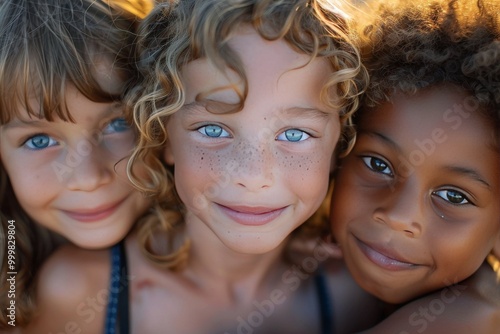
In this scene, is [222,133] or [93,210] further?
[93,210]

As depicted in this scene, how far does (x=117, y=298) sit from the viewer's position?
7.02 ft

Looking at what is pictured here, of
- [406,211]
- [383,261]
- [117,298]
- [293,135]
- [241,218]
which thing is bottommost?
[117,298]

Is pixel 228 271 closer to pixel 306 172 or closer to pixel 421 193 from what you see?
pixel 306 172

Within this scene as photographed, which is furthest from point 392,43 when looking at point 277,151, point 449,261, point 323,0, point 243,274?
point 243,274

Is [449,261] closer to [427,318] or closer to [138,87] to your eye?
[427,318]

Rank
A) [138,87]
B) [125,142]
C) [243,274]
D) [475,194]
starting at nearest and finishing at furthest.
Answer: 1. [475,194]
2. [138,87]
3. [125,142]
4. [243,274]

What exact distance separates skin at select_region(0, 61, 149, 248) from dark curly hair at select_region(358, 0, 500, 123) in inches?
31.0

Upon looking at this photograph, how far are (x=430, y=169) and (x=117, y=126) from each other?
968mm

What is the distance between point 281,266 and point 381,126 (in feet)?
2.20

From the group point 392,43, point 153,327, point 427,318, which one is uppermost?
point 392,43

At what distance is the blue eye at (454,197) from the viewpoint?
6.04 ft

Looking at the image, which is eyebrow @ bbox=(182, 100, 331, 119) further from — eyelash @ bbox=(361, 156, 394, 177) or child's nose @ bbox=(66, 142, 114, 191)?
child's nose @ bbox=(66, 142, 114, 191)

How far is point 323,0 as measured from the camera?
71.4 inches

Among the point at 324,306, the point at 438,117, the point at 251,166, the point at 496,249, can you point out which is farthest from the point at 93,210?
the point at 496,249
